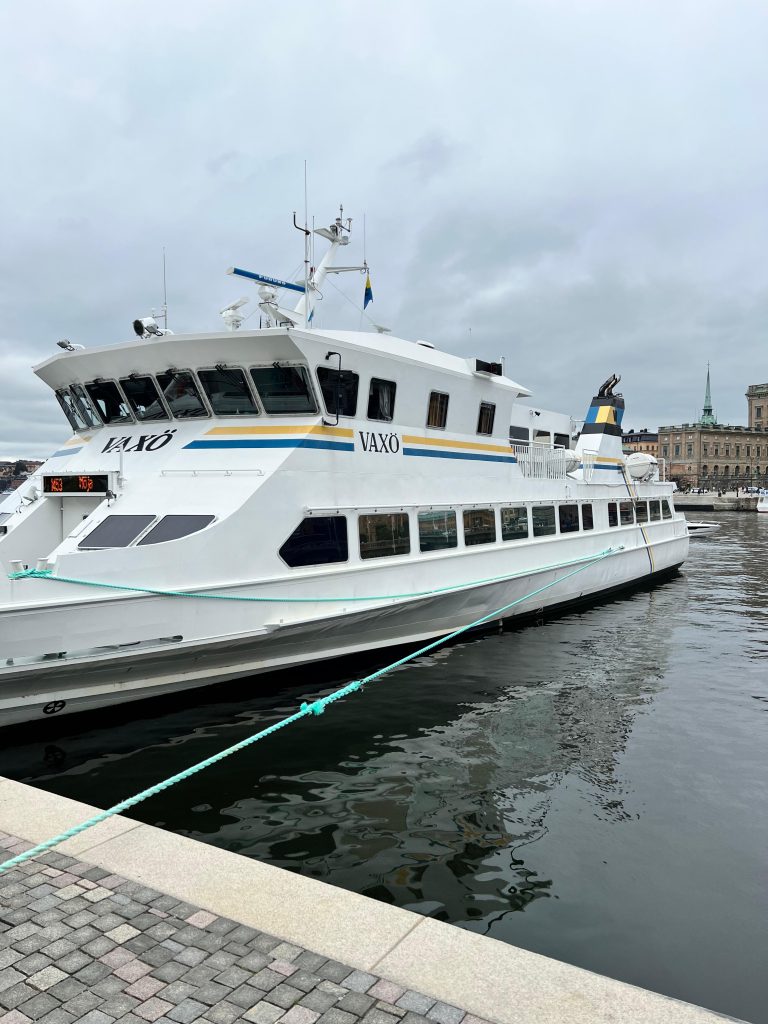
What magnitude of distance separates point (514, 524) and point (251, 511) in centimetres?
609

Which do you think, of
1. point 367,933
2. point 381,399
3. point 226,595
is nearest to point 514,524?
point 381,399

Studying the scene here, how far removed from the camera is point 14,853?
165 inches

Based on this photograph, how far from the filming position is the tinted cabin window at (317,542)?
904 centimetres

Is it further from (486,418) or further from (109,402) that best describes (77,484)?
(486,418)

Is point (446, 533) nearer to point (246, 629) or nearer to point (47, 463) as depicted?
point (246, 629)

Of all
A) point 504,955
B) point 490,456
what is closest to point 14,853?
point 504,955

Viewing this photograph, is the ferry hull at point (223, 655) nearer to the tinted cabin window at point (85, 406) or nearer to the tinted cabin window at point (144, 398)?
the tinted cabin window at point (144, 398)

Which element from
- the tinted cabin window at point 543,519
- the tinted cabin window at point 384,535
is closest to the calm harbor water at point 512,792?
the tinted cabin window at point 384,535

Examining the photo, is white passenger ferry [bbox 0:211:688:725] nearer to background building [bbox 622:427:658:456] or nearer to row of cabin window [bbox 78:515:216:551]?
row of cabin window [bbox 78:515:216:551]

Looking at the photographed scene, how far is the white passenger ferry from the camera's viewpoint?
7559 millimetres

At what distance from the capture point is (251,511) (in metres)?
8.56

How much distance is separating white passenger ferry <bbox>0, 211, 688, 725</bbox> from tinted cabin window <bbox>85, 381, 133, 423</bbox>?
0.11 feet

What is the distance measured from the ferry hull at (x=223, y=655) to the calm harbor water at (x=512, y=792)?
0.38m

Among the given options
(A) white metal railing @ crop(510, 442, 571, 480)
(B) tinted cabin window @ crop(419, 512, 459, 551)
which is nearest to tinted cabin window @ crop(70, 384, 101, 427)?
(B) tinted cabin window @ crop(419, 512, 459, 551)
